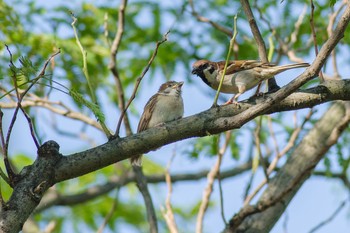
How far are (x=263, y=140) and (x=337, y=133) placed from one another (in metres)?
2.83

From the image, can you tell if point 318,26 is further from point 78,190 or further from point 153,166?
point 78,190

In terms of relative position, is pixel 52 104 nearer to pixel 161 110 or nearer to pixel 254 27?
pixel 161 110

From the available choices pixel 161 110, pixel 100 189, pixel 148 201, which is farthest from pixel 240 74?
pixel 100 189

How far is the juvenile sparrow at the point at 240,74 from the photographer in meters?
5.68

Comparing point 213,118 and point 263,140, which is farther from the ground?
point 263,140

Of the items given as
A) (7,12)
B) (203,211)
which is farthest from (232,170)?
(7,12)

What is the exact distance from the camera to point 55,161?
3820mm

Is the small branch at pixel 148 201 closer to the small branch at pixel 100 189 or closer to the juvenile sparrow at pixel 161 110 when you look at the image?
the juvenile sparrow at pixel 161 110

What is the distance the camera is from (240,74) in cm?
609

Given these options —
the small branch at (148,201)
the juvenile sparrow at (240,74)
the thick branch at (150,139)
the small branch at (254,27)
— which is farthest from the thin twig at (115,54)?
the thick branch at (150,139)

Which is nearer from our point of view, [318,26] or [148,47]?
[318,26]

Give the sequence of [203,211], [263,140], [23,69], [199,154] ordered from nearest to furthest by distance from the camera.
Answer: [23,69] < [203,211] < [199,154] < [263,140]

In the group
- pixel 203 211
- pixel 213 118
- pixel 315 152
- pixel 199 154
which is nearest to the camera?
pixel 213 118

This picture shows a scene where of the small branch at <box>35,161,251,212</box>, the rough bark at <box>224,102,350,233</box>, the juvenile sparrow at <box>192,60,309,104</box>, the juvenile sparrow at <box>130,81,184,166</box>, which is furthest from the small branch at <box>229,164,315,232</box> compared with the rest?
the small branch at <box>35,161,251,212</box>
